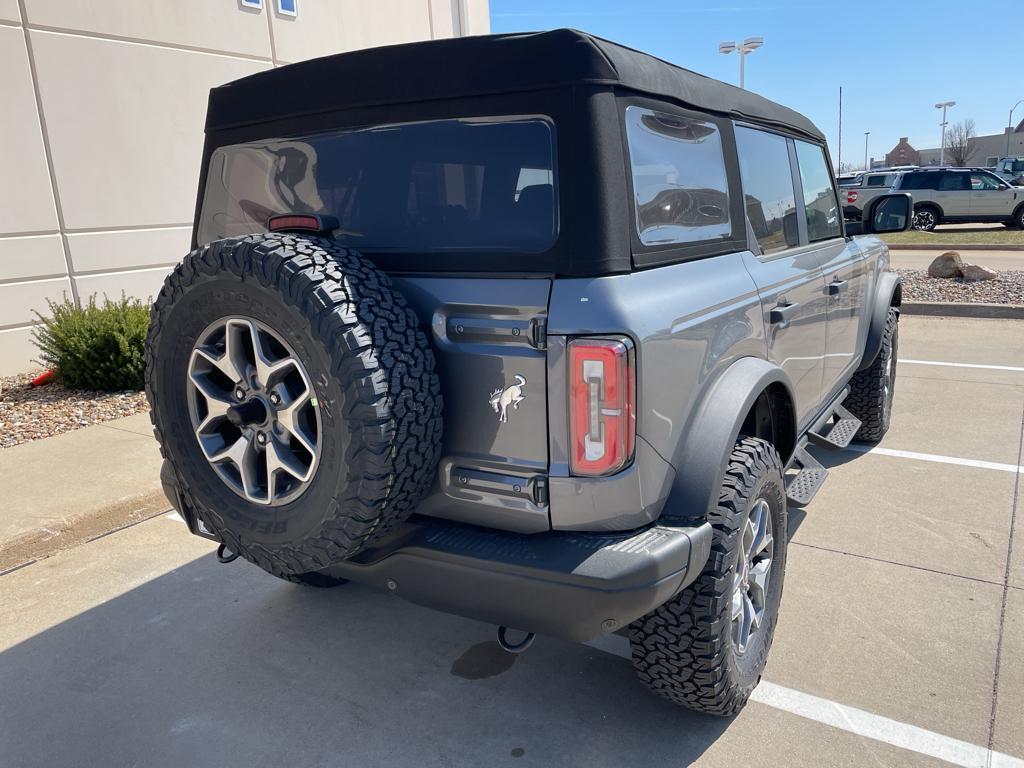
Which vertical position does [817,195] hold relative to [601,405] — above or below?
above

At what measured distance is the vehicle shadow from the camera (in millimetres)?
2516

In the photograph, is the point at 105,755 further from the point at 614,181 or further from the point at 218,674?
the point at 614,181

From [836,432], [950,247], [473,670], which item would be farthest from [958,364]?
[950,247]

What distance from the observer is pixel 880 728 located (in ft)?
8.24

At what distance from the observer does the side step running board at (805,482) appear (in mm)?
3166

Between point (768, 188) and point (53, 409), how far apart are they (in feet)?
20.0

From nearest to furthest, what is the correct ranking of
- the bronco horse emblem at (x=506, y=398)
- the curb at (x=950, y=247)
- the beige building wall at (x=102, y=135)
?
the bronco horse emblem at (x=506, y=398) → the beige building wall at (x=102, y=135) → the curb at (x=950, y=247)

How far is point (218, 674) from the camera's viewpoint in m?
2.98

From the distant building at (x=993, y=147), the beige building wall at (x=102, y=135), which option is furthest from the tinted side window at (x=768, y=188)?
the distant building at (x=993, y=147)

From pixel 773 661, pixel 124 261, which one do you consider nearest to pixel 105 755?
pixel 773 661

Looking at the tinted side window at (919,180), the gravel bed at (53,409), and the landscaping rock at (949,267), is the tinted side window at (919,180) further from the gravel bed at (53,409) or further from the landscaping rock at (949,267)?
the gravel bed at (53,409)

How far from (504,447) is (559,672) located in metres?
1.20

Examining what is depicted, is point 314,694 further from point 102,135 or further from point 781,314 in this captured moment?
point 102,135

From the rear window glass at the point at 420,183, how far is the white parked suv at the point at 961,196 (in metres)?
22.3
